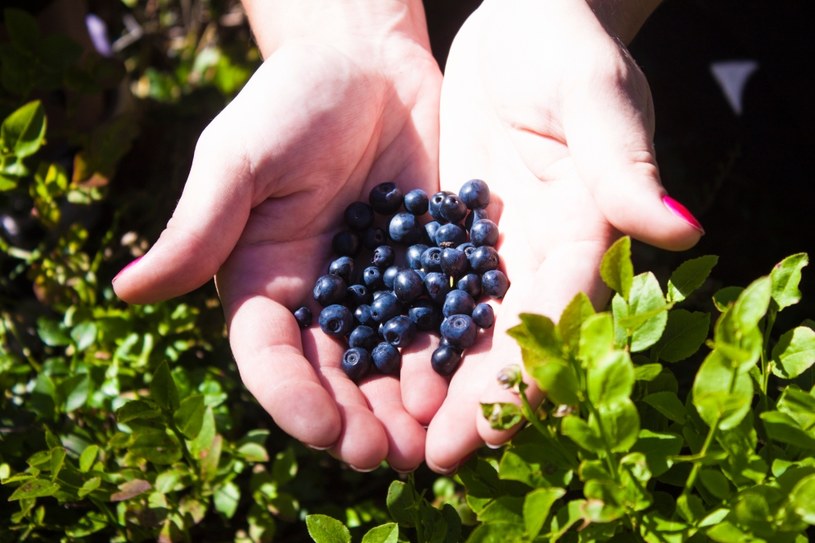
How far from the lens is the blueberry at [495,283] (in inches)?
66.9

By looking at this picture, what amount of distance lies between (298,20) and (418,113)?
1.46ft

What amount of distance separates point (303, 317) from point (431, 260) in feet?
1.08

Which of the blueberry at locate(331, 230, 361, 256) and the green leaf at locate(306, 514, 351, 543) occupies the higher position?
the green leaf at locate(306, 514, 351, 543)

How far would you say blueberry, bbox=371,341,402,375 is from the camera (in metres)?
1.64

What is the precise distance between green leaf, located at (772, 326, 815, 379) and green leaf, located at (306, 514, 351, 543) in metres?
0.69

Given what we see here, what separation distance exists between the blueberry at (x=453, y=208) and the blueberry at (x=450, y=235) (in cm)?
2

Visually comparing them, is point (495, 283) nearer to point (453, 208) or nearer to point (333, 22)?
point (453, 208)

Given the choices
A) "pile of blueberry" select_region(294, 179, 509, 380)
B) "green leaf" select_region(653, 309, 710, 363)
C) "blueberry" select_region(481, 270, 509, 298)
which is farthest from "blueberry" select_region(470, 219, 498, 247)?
"green leaf" select_region(653, 309, 710, 363)

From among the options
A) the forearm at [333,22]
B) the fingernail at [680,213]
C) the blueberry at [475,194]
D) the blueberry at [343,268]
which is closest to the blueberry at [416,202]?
the blueberry at [475,194]

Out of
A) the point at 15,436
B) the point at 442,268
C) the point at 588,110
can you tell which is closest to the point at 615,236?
the point at 588,110

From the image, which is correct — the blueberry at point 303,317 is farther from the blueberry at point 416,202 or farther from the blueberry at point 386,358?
the blueberry at point 416,202

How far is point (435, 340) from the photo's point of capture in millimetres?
1729

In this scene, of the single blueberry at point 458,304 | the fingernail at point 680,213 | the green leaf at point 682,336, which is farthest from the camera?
the single blueberry at point 458,304

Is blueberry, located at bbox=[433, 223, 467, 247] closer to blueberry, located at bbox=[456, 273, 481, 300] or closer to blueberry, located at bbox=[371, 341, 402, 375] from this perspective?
blueberry, located at bbox=[456, 273, 481, 300]
